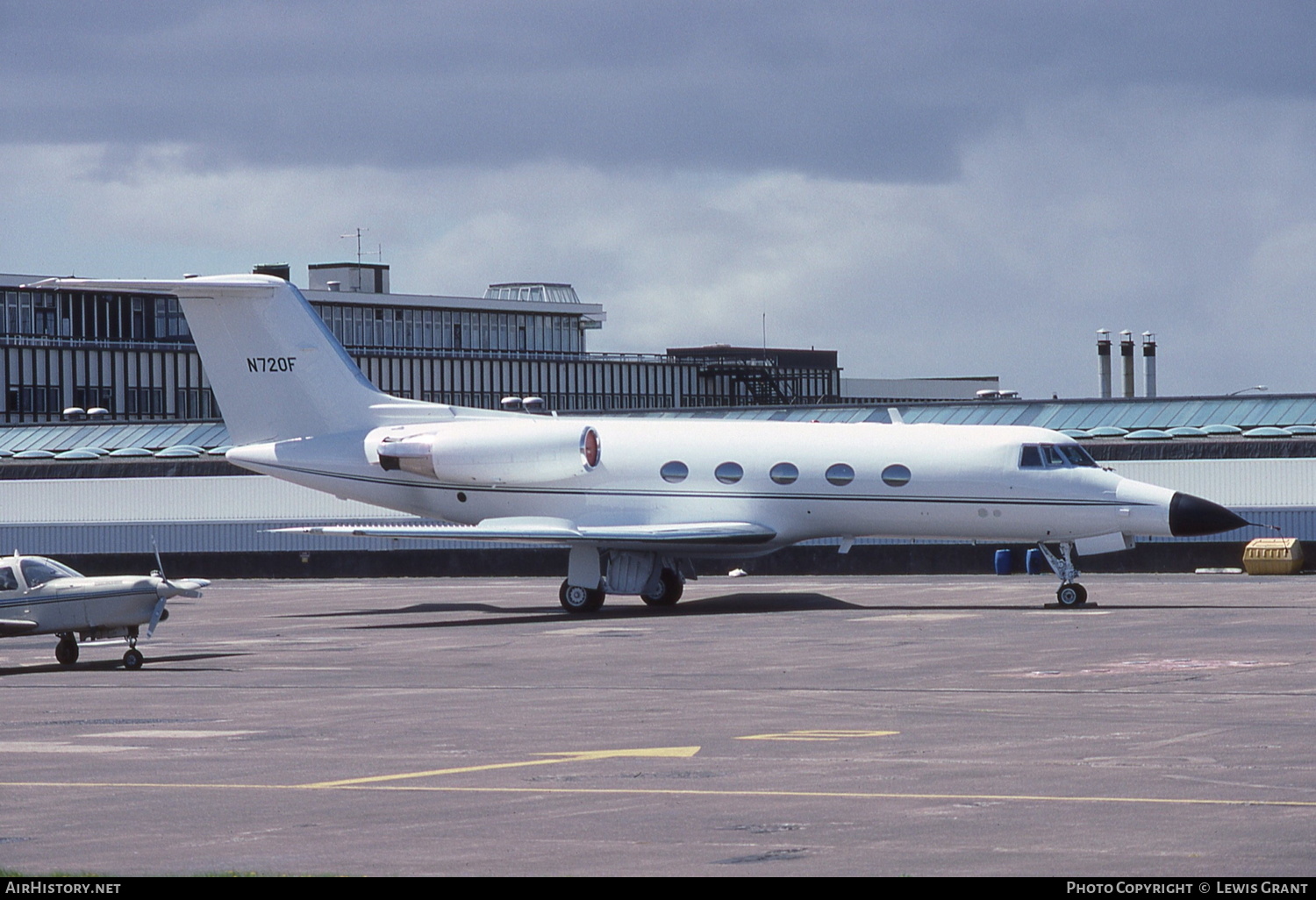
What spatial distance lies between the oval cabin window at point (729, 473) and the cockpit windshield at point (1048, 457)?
5939mm

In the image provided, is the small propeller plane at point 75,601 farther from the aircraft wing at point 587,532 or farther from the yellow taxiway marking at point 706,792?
the yellow taxiway marking at point 706,792

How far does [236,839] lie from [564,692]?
10631 mm

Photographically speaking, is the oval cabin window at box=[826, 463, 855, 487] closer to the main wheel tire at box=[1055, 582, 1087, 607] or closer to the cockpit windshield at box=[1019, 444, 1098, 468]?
the cockpit windshield at box=[1019, 444, 1098, 468]

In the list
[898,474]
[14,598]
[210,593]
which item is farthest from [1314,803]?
[210,593]

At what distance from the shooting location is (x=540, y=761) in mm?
15977

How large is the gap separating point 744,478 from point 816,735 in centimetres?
2150

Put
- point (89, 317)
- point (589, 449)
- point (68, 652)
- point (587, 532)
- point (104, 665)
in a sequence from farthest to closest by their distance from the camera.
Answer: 1. point (89, 317)
2. point (589, 449)
3. point (587, 532)
4. point (104, 665)
5. point (68, 652)

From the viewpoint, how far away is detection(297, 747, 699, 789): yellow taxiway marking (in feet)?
49.0

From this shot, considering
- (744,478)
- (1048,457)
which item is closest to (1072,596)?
(1048,457)

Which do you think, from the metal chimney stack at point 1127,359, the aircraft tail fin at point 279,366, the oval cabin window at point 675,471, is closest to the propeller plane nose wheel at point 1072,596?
the oval cabin window at point 675,471

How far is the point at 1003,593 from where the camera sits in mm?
42219

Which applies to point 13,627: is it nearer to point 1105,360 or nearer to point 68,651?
point 68,651

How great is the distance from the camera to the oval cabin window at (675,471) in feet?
130

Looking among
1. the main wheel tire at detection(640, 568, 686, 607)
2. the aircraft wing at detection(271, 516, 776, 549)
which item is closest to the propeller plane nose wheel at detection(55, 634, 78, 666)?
the aircraft wing at detection(271, 516, 776, 549)
